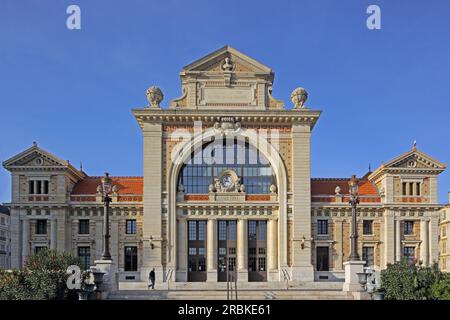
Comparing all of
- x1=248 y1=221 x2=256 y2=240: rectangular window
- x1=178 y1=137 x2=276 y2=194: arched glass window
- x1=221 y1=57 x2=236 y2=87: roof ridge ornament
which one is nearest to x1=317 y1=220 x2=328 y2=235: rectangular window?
x1=178 y1=137 x2=276 y2=194: arched glass window

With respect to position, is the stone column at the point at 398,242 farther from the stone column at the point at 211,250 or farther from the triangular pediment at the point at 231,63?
the triangular pediment at the point at 231,63

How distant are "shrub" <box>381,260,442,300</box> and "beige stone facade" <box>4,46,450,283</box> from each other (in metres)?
16.7

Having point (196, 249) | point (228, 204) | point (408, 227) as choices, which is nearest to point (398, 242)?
point (408, 227)

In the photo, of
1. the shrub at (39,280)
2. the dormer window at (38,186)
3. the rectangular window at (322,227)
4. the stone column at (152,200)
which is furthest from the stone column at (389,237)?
the dormer window at (38,186)

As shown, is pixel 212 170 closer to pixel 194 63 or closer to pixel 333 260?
pixel 194 63

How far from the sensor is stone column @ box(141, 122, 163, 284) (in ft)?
174

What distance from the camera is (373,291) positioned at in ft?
120

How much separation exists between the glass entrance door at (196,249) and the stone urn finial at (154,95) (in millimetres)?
10760

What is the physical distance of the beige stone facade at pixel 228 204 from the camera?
53.4m

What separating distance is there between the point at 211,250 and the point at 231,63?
16385 millimetres

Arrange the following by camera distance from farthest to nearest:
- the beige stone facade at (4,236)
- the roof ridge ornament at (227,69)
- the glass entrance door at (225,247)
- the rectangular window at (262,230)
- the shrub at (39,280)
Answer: the beige stone facade at (4,236)
the roof ridge ornament at (227,69)
the rectangular window at (262,230)
the glass entrance door at (225,247)
the shrub at (39,280)
